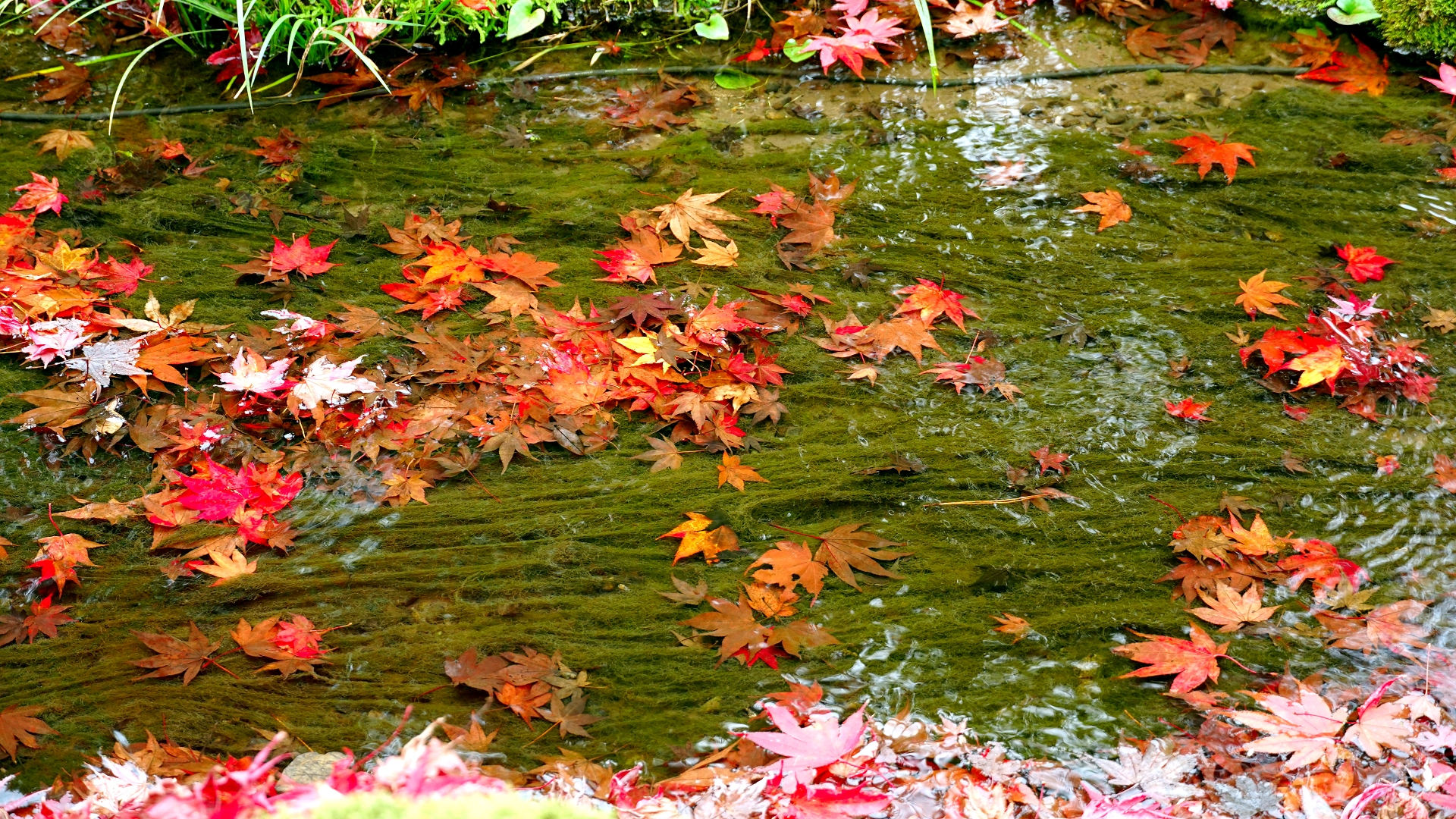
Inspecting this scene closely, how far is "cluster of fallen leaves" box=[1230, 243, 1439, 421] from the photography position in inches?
114

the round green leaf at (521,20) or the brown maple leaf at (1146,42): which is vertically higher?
the round green leaf at (521,20)

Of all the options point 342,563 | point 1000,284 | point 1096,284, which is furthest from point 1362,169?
point 342,563

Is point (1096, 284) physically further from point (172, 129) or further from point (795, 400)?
point (172, 129)

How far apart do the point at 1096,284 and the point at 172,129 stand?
391 centimetres

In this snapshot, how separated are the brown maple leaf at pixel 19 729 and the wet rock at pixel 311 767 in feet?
1.91

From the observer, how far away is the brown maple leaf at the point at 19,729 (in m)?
2.01

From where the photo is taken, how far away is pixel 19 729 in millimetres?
2045

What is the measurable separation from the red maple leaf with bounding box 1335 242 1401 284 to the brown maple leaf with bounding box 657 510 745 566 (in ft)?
8.38

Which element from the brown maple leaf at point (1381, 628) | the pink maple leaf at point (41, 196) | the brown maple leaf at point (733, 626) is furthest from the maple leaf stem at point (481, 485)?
the brown maple leaf at point (1381, 628)

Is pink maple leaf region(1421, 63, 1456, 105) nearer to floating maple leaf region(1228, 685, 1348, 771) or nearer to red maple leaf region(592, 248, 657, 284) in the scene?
floating maple leaf region(1228, 685, 1348, 771)

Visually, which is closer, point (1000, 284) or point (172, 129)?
point (1000, 284)

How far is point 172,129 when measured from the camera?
3910 millimetres

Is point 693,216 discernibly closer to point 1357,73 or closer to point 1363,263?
point 1363,263

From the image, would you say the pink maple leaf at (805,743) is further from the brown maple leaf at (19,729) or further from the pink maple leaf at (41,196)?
the pink maple leaf at (41,196)
